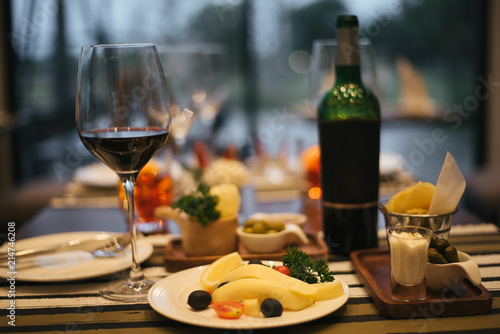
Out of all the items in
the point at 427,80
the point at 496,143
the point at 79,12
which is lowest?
the point at 496,143

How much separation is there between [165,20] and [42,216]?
3.44 meters

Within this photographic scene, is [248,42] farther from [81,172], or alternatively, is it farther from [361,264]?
[361,264]

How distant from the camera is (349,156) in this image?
1013 mm

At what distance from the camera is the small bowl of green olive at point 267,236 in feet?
3.29

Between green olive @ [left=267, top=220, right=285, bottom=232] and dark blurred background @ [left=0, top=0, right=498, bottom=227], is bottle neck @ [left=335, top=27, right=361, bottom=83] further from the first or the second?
dark blurred background @ [left=0, top=0, right=498, bottom=227]

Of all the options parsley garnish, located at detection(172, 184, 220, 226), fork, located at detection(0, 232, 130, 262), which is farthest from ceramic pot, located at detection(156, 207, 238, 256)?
fork, located at detection(0, 232, 130, 262)

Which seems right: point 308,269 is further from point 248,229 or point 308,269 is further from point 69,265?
point 69,265

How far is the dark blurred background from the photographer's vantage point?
14.3ft

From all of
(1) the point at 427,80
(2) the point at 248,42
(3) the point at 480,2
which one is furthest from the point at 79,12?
(3) the point at 480,2

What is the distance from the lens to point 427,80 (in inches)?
181

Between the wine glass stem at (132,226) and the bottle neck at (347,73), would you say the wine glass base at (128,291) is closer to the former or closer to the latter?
the wine glass stem at (132,226)

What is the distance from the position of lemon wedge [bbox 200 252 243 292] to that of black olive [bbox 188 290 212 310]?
0.17 ft

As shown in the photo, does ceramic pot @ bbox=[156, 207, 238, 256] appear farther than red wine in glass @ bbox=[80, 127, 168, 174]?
Yes

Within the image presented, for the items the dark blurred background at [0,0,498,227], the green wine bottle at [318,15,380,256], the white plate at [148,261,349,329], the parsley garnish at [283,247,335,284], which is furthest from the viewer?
the dark blurred background at [0,0,498,227]
